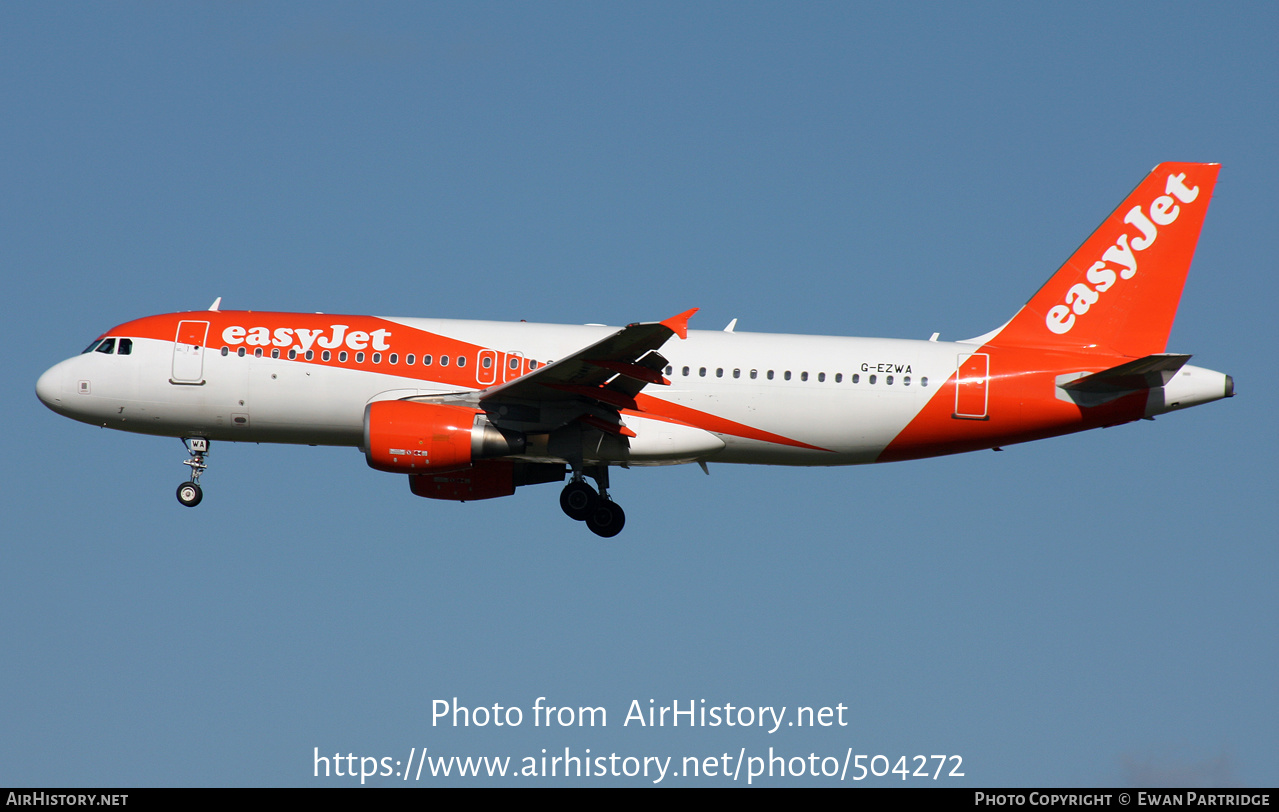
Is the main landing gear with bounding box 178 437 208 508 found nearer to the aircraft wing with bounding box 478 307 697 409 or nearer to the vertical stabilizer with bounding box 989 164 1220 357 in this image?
the aircraft wing with bounding box 478 307 697 409

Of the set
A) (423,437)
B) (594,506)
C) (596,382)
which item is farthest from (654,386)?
(423,437)

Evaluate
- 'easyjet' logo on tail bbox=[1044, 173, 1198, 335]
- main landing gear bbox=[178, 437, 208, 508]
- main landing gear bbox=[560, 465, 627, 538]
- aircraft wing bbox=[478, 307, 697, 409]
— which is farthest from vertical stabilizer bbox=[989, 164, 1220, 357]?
main landing gear bbox=[178, 437, 208, 508]

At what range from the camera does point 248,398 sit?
32.1 m

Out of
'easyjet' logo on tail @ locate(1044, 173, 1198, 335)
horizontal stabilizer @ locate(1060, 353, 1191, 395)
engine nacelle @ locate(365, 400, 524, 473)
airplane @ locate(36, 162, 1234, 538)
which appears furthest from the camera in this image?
'easyjet' logo on tail @ locate(1044, 173, 1198, 335)

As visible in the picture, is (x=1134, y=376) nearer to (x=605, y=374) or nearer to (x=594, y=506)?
(x=605, y=374)

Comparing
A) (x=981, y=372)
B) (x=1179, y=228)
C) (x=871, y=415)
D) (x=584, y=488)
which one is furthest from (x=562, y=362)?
(x=1179, y=228)

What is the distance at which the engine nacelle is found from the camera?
3047 centimetres

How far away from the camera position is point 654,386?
32.1 m

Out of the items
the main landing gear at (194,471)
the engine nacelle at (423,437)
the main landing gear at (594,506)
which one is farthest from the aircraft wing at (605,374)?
the main landing gear at (194,471)

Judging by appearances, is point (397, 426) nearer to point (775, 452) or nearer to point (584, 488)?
point (584, 488)

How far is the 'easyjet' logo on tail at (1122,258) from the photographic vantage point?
1315 inches

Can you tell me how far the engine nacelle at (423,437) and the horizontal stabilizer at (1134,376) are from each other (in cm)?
1316

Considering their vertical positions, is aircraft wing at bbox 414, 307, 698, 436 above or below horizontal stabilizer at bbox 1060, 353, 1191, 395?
below

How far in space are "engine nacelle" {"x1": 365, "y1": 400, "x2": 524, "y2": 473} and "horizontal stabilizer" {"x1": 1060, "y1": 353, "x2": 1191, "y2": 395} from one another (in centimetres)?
1316
